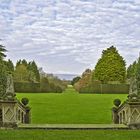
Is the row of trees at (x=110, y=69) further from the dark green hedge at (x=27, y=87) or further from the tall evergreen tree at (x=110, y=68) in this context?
the dark green hedge at (x=27, y=87)

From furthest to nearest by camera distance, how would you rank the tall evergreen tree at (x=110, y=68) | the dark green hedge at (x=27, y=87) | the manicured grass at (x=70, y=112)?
the tall evergreen tree at (x=110, y=68) → the dark green hedge at (x=27, y=87) → the manicured grass at (x=70, y=112)

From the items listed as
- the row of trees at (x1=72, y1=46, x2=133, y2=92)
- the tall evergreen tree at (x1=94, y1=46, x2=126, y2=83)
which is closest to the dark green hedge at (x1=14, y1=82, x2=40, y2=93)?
the row of trees at (x1=72, y1=46, x2=133, y2=92)

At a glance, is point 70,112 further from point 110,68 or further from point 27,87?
point 110,68

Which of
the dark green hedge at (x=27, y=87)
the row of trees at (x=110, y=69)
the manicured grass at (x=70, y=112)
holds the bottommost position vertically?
the manicured grass at (x=70, y=112)

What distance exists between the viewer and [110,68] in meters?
97.1

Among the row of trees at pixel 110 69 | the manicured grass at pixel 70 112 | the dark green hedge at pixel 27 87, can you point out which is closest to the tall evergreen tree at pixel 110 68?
the row of trees at pixel 110 69

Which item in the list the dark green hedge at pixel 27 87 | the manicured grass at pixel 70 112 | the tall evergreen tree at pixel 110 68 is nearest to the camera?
the manicured grass at pixel 70 112

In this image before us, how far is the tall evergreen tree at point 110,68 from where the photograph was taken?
9662 centimetres

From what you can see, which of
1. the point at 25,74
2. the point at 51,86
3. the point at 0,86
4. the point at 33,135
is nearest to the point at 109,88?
the point at 51,86

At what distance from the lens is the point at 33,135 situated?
14305mm

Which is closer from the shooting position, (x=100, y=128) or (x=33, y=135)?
(x=33, y=135)

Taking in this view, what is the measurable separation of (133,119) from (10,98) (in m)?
5.53

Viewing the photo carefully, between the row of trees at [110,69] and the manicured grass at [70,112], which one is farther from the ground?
the row of trees at [110,69]

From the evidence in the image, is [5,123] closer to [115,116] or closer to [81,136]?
[81,136]
